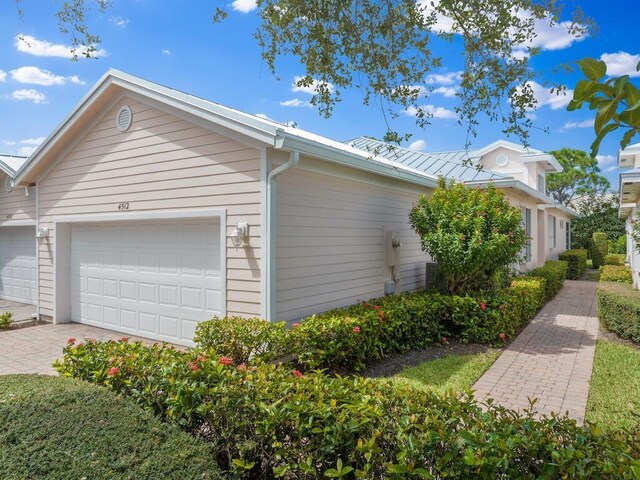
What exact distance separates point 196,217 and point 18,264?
901cm

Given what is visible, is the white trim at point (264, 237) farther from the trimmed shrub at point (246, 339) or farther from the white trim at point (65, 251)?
the white trim at point (65, 251)

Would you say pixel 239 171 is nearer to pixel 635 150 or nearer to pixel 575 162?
pixel 635 150

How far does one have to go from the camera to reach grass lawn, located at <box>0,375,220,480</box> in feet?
8.45

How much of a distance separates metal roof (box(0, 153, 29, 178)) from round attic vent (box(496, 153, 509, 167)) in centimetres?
1693

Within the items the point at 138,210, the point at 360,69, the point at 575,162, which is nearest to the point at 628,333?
the point at 360,69

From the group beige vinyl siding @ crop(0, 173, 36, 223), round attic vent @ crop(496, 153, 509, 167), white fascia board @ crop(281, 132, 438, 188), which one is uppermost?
round attic vent @ crop(496, 153, 509, 167)

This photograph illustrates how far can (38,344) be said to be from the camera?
8.38 metres

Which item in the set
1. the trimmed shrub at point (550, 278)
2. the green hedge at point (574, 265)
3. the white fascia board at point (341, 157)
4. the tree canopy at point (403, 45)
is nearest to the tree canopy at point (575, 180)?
the green hedge at point (574, 265)

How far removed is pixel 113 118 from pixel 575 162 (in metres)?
41.0

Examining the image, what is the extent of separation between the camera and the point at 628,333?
844 cm

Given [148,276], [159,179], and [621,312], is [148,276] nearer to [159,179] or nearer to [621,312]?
[159,179]

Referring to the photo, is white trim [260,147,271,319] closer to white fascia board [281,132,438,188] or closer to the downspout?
the downspout

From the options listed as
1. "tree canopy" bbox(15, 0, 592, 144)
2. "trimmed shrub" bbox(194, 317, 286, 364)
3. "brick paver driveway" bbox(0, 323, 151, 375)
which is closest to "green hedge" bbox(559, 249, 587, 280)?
"tree canopy" bbox(15, 0, 592, 144)

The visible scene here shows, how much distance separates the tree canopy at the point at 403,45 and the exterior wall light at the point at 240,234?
214 centimetres
